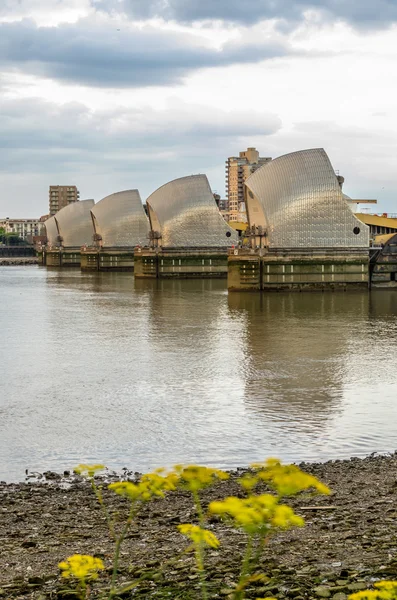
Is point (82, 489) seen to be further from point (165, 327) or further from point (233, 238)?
point (233, 238)

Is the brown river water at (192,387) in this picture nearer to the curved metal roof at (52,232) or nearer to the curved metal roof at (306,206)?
the curved metal roof at (306,206)

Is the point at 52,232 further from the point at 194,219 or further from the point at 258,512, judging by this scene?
the point at 258,512

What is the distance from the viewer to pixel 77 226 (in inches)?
5103

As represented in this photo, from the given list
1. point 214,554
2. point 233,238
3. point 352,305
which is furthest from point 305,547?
point 233,238

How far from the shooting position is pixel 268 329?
1431 inches

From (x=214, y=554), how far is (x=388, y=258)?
61403 millimetres

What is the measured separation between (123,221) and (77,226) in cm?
2423

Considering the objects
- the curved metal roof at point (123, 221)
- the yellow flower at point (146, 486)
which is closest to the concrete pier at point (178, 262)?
the curved metal roof at point (123, 221)

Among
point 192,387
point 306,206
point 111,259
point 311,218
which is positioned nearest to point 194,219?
point 111,259

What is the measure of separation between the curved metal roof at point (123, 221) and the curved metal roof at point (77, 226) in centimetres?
1998

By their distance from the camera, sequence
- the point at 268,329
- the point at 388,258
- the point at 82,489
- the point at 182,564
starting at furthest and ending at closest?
the point at 388,258 → the point at 268,329 → the point at 82,489 → the point at 182,564

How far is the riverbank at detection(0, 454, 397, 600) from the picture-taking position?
6.45 meters

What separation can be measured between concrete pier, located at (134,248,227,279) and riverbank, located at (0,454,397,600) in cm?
7217

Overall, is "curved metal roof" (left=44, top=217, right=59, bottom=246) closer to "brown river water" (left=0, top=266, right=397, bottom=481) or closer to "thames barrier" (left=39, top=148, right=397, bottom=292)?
"thames barrier" (left=39, top=148, right=397, bottom=292)
